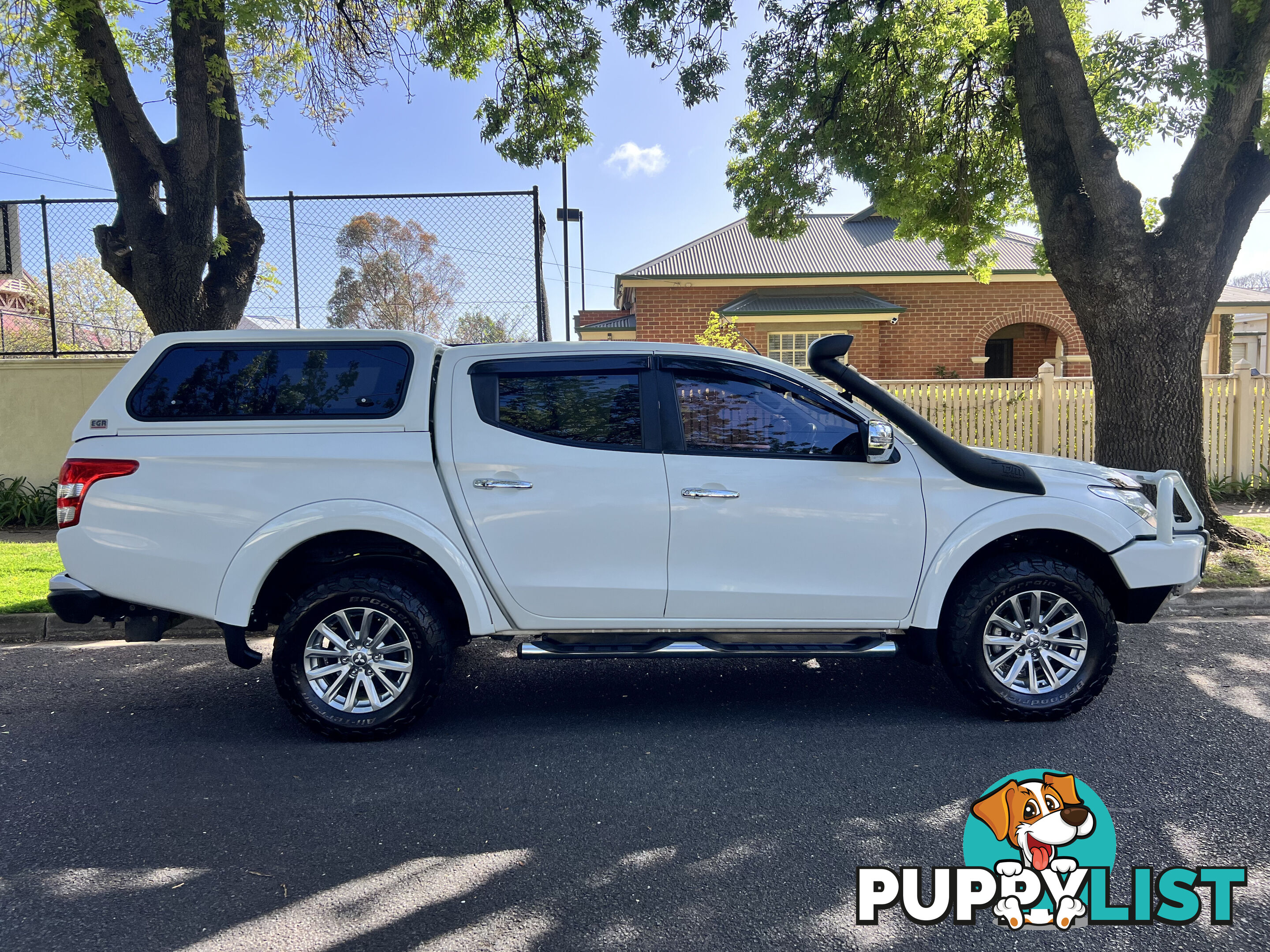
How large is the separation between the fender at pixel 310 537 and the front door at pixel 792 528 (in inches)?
45.6

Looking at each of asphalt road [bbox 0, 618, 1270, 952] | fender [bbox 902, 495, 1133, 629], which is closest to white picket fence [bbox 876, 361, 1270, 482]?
asphalt road [bbox 0, 618, 1270, 952]

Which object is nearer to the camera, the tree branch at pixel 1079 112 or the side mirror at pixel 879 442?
the side mirror at pixel 879 442

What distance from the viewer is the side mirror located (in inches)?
158

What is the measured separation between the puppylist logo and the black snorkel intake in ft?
5.24

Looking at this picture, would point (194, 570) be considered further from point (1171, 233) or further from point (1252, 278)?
point (1252, 278)

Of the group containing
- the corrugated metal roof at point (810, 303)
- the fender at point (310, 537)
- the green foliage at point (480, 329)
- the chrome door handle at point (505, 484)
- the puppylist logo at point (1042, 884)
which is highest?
the corrugated metal roof at point (810, 303)

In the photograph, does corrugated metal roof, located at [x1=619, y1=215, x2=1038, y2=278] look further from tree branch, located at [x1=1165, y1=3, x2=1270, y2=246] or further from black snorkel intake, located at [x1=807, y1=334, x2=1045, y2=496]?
black snorkel intake, located at [x1=807, y1=334, x2=1045, y2=496]

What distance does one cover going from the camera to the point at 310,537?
13.4ft

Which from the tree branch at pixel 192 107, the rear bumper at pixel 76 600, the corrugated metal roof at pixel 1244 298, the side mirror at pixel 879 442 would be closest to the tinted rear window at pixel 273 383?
the rear bumper at pixel 76 600

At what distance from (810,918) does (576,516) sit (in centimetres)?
206

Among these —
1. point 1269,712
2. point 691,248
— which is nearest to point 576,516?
point 1269,712

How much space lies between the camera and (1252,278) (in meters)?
52.7

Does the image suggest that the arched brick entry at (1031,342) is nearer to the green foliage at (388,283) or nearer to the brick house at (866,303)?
the brick house at (866,303)

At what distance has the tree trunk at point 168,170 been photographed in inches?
276
